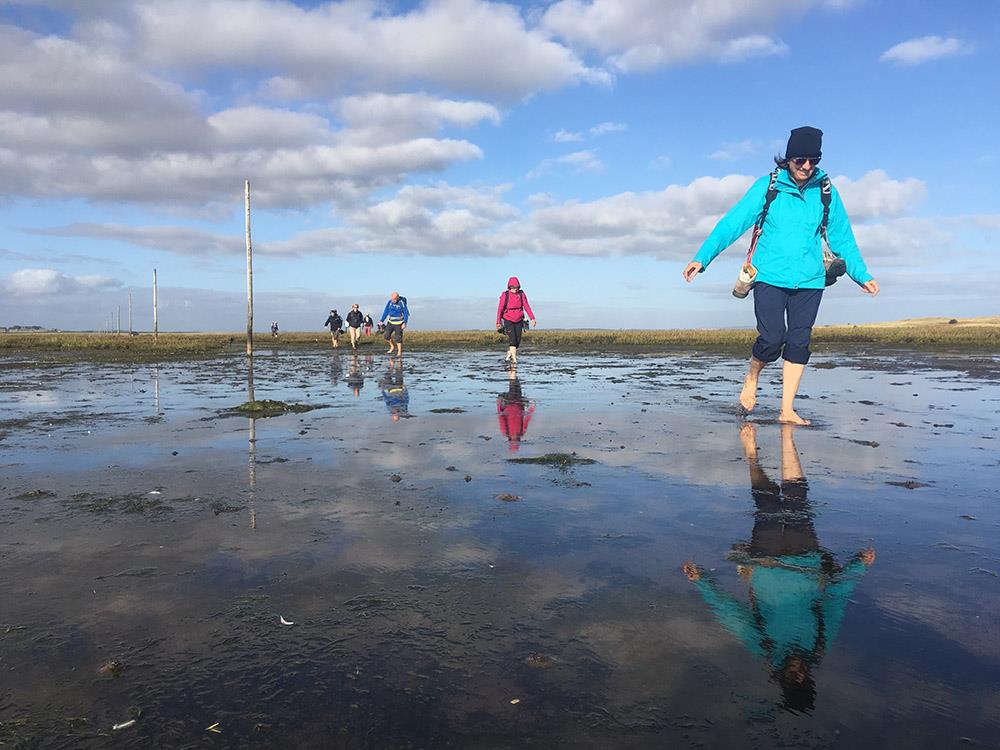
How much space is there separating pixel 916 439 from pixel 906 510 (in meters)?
3.22

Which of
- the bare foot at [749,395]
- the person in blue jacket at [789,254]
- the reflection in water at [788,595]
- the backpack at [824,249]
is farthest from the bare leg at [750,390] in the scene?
the reflection in water at [788,595]

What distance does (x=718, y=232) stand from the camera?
7.98 m

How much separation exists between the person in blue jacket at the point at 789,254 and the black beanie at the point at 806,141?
0.42ft

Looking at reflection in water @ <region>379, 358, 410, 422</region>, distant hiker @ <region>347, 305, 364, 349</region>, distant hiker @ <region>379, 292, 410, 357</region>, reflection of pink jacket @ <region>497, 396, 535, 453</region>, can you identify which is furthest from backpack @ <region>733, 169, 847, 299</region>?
distant hiker @ <region>347, 305, 364, 349</region>

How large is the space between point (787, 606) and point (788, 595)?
126 mm

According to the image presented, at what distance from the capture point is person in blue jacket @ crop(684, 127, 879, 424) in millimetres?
7652

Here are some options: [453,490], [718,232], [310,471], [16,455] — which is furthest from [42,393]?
[718,232]

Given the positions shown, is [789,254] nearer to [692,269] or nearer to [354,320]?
[692,269]

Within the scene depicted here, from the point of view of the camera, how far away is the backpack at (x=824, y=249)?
7.65m

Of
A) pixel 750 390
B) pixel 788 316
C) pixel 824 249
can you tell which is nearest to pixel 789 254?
pixel 824 249

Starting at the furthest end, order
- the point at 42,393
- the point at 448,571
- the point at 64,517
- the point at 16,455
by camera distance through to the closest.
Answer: the point at 42,393 → the point at 16,455 → the point at 64,517 → the point at 448,571

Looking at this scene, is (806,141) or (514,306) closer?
(806,141)

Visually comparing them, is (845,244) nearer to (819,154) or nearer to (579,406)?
(819,154)

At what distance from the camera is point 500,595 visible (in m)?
2.81
